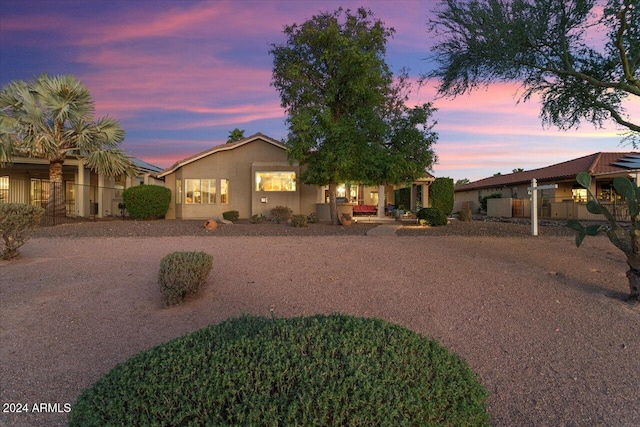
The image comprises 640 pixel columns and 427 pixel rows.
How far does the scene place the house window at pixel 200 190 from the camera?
71.1ft

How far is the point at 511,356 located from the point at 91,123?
70.5ft

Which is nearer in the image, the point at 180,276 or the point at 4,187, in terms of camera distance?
the point at 180,276

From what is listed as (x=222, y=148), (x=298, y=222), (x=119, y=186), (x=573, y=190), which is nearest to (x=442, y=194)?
(x=573, y=190)

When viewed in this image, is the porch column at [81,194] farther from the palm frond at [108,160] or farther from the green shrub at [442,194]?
the green shrub at [442,194]

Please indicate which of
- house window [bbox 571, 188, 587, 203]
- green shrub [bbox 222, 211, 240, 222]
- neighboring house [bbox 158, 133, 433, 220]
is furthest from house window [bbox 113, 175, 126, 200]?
house window [bbox 571, 188, 587, 203]

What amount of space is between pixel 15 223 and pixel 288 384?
8711mm

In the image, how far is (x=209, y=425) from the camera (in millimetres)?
1876

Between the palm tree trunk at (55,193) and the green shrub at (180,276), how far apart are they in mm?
14597

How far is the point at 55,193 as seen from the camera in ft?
57.9

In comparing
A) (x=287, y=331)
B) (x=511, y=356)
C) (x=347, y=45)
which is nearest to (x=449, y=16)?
(x=347, y=45)

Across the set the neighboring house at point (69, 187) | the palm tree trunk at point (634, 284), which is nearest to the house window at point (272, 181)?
the neighboring house at point (69, 187)

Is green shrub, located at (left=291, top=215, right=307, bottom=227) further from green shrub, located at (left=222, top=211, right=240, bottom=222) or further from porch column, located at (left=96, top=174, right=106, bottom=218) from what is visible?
porch column, located at (left=96, top=174, right=106, bottom=218)

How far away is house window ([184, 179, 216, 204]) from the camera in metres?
21.7

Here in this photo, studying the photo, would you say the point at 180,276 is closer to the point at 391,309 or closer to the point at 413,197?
the point at 391,309
